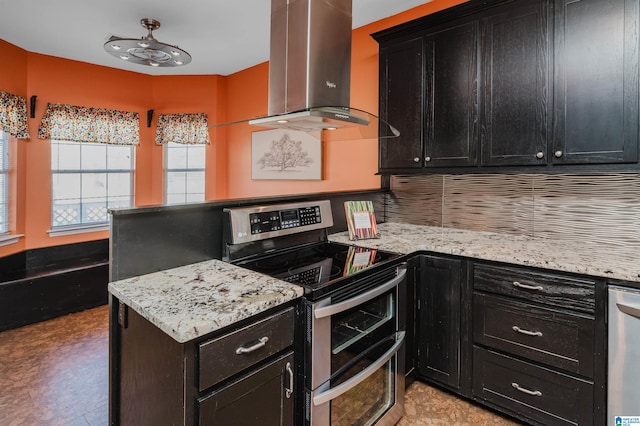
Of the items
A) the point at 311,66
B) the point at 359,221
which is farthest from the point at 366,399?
the point at 311,66

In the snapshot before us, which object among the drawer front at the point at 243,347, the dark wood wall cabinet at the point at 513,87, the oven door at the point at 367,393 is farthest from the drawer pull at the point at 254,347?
the dark wood wall cabinet at the point at 513,87

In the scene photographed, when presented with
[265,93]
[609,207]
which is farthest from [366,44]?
[609,207]

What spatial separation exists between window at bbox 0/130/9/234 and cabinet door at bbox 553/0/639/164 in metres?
4.74

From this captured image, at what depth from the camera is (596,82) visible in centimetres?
179

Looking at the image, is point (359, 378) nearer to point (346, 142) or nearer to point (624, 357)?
point (624, 357)

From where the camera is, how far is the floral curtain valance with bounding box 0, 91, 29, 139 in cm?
330

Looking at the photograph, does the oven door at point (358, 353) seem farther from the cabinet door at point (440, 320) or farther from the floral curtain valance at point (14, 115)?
the floral curtain valance at point (14, 115)

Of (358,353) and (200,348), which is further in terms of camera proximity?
(358,353)

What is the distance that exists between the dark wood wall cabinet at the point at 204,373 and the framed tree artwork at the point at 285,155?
2405 mm

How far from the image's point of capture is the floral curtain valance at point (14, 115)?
3301mm

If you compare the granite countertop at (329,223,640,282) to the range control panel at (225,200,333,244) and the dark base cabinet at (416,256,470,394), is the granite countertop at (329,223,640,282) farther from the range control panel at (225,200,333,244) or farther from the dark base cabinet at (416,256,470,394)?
the range control panel at (225,200,333,244)

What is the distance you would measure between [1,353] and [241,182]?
2.77m

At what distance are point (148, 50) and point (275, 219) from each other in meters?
2.01

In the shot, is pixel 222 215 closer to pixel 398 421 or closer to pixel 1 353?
pixel 398 421
